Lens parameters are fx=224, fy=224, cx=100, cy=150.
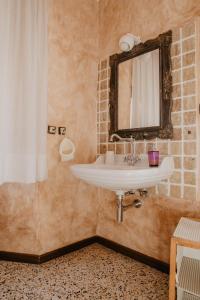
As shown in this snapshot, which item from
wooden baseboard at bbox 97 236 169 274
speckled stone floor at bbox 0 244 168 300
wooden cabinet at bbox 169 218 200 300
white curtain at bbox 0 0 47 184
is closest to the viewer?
wooden cabinet at bbox 169 218 200 300

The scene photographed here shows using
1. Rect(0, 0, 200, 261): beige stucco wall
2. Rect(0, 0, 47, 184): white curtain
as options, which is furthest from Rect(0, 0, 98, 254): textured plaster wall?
Rect(0, 0, 47, 184): white curtain

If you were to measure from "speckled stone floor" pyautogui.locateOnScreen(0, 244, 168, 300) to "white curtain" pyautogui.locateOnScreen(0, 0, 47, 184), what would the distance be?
0.63 m

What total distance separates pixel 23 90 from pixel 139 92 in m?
0.83

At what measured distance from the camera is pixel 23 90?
1.49 metres

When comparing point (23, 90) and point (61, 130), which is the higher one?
point (23, 90)

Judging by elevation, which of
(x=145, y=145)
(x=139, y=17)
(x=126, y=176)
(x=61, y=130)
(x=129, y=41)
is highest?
(x=139, y=17)

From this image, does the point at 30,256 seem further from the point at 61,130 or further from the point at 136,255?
the point at 61,130

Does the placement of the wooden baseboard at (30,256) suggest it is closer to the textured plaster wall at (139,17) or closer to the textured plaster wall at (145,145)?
the textured plaster wall at (145,145)

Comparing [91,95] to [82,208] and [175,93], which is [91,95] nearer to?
[175,93]

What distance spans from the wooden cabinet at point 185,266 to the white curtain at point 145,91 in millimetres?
724

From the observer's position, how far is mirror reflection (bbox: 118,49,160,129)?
157 cm

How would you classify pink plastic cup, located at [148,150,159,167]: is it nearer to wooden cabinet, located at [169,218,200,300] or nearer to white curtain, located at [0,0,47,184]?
wooden cabinet, located at [169,218,200,300]

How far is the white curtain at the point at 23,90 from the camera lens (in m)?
1.40

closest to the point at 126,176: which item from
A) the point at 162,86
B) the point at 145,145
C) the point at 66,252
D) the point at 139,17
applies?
the point at 145,145
